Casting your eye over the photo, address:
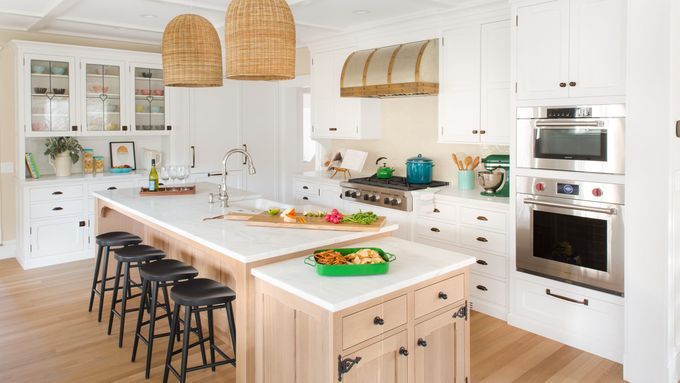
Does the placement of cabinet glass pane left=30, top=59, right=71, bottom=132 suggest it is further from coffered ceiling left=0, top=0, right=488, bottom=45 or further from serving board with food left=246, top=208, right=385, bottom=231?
serving board with food left=246, top=208, right=385, bottom=231

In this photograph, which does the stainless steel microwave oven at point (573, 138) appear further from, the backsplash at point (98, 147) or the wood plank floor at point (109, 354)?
the backsplash at point (98, 147)

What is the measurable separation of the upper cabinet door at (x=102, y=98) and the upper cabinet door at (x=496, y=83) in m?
4.18

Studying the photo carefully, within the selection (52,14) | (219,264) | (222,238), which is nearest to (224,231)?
(222,238)

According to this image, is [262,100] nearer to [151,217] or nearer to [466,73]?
[466,73]

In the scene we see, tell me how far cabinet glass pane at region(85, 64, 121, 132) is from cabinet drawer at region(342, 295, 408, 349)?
5.00 metres

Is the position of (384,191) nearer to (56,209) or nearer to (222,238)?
(222,238)

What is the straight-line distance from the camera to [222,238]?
3121 millimetres

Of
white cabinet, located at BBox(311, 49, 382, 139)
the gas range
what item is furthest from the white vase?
the gas range

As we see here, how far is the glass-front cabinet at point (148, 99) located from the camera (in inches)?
256

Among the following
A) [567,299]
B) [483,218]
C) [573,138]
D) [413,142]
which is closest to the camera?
[573,138]

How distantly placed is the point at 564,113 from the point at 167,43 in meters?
2.71

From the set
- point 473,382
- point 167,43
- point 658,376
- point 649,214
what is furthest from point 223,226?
point 658,376

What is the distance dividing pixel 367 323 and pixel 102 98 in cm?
513

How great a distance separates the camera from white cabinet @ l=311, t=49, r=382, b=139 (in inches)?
233
